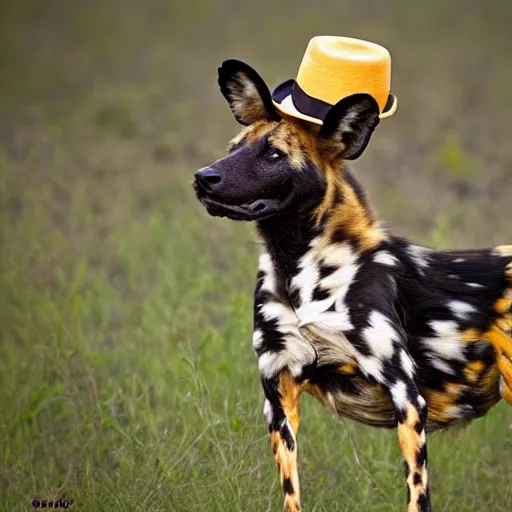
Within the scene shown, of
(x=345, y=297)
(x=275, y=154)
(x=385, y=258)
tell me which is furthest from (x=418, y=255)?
(x=275, y=154)

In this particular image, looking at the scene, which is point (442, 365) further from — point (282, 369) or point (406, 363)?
point (282, 369)

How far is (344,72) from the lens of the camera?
462 centimetres

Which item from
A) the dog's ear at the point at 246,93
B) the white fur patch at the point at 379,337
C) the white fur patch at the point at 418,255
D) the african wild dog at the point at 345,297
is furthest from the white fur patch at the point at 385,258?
the dog's ear at the point at 246,93

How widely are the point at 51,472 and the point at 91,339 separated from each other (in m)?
1.39

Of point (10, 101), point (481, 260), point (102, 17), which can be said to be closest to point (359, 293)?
point (481, 260)

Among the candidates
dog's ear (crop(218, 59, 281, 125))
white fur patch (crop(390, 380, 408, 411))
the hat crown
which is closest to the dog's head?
dog's ear (crop(218, 59, 281, 125))

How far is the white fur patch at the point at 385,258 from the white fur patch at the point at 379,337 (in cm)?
24

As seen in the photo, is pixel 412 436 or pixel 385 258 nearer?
pixel 412 436

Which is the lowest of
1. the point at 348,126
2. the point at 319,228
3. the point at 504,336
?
the point at 504,336

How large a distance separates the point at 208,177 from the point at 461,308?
3.48ft

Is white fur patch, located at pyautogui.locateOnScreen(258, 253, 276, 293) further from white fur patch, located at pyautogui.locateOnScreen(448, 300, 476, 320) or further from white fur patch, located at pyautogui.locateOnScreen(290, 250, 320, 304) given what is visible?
white fur patch, located at pyautogui.locateOnScreen(448, 300, 476, 320)

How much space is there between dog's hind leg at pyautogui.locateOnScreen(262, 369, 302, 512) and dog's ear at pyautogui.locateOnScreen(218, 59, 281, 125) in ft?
3.09

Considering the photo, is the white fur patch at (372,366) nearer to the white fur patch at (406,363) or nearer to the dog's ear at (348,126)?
the white fur patch at (406,363)

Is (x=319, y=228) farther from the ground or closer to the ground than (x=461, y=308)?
farther from the ground
